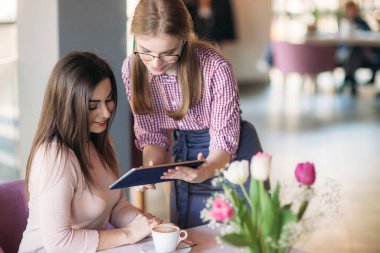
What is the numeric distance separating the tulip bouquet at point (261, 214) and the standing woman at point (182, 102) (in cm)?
56

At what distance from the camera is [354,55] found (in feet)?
35.7

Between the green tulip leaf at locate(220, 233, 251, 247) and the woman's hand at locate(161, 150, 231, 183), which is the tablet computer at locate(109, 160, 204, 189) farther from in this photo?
the green tulip leaf at locate(220, 233, 251, 247)

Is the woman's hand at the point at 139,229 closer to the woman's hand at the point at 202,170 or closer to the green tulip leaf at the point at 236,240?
the woman's hand at the point at 202,170

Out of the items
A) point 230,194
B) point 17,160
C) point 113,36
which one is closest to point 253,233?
point 230,194

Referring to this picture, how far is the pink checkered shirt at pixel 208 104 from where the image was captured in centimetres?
265

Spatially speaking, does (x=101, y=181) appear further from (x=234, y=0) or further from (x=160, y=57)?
(x=234, y=0)

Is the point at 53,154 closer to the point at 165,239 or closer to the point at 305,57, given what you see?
the point at 165,239

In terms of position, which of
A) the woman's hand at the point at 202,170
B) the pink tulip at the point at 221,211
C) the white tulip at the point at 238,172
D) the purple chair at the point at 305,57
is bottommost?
the purple chair at the point at 305,57

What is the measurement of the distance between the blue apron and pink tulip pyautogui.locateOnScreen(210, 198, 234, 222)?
1112 millimetres

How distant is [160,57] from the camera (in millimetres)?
2434

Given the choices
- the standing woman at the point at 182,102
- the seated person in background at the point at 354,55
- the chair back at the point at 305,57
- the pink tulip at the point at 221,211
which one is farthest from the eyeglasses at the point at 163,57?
the seated person in background at the point at 354,55

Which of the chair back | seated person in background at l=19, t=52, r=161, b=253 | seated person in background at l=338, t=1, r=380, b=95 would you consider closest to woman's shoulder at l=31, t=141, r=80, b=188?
seated person in background at l=19, t=52, r=161, b=253

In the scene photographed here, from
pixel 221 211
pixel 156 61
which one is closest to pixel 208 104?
pixel 156 61

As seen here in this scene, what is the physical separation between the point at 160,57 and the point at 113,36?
153 centimetres
